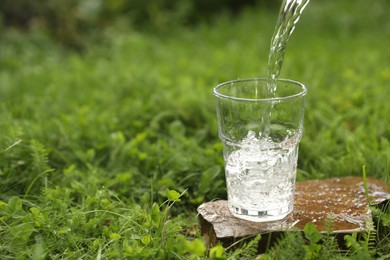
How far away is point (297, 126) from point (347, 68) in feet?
7.85

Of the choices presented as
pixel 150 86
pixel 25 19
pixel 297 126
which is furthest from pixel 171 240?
pixel 25 19

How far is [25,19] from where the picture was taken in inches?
220

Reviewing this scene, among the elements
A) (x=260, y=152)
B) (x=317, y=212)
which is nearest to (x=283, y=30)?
(x=260, y=152)

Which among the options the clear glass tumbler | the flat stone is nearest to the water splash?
the clear glass tumbler

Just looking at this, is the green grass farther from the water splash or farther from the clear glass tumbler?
the water splash

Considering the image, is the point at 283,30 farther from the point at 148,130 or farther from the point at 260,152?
the point at 148,130

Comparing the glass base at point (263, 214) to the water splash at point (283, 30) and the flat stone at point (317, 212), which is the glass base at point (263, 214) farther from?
the water splash at point (283, 30)

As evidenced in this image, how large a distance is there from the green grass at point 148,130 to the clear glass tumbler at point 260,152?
207mm

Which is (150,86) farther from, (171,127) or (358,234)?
(358,234)

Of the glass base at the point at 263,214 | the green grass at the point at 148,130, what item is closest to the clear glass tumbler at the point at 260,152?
the glass base at the point at 263,214

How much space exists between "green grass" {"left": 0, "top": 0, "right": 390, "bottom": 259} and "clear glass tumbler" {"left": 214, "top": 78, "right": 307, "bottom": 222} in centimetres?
21

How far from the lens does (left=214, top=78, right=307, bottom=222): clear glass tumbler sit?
2117 millimetres

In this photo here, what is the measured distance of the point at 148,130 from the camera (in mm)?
3229

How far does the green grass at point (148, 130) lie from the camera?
7.01ft
